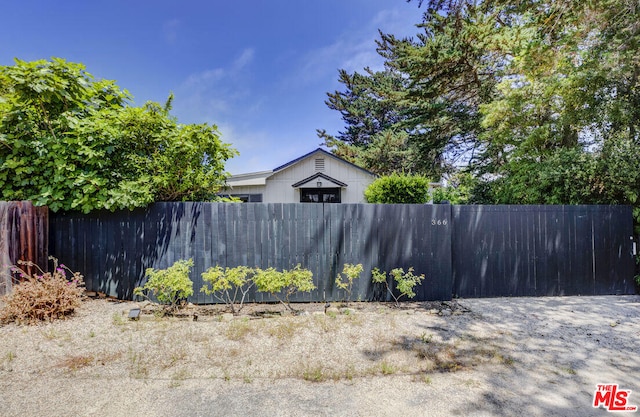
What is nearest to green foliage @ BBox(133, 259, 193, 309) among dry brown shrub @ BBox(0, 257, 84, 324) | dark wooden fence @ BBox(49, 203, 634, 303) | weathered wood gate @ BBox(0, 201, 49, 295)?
dark wooden fence @ BBox(49, 203, 634, 303)

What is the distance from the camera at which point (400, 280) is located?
194 inches

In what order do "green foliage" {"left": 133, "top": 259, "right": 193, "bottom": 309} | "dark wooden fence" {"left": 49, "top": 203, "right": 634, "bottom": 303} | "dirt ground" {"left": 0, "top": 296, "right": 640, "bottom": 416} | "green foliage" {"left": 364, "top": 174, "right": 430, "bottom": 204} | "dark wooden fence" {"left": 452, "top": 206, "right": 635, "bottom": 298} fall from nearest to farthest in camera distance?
"dirt ground" {"left": 0, "top": 296, "right": 640, "bottom": 416} → "green foliage" {"left": 133, "top": 259, "right": 193, "bottom": 309} → "dark wooden fence" {"left": 49, "top": 203, "right": 634, "bottom": 303} → "dark wooden fence" {"left": 452, "top": 206, "right": 635, "bottom": 298} → "green foliage" {"left": 364, "top": 174, "right": 430, "bottom": 204}

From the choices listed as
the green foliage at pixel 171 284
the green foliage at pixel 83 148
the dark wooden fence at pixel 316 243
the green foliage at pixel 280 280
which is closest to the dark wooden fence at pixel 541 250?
the dark wooden fence at pixel 316 243

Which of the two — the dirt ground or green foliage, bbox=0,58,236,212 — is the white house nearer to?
green foliage, bbox=0,58,236,212

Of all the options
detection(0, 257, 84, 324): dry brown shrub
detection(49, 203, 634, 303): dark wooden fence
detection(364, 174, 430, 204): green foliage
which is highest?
detection(364, 174, 430, 204): green foliage

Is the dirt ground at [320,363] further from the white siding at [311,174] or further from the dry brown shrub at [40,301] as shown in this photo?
the white siding at [311,174]

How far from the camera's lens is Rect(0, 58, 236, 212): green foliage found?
4711 mm

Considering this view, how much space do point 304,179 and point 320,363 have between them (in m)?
10.2

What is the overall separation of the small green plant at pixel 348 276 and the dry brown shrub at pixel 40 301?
406 centimetres

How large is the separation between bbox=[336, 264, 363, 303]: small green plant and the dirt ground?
0.43 metres

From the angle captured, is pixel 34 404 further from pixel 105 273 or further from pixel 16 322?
pixel 105 273

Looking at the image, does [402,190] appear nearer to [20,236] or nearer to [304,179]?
[304,179]

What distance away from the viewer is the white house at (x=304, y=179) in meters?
12.8

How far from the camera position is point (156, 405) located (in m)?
2.35
